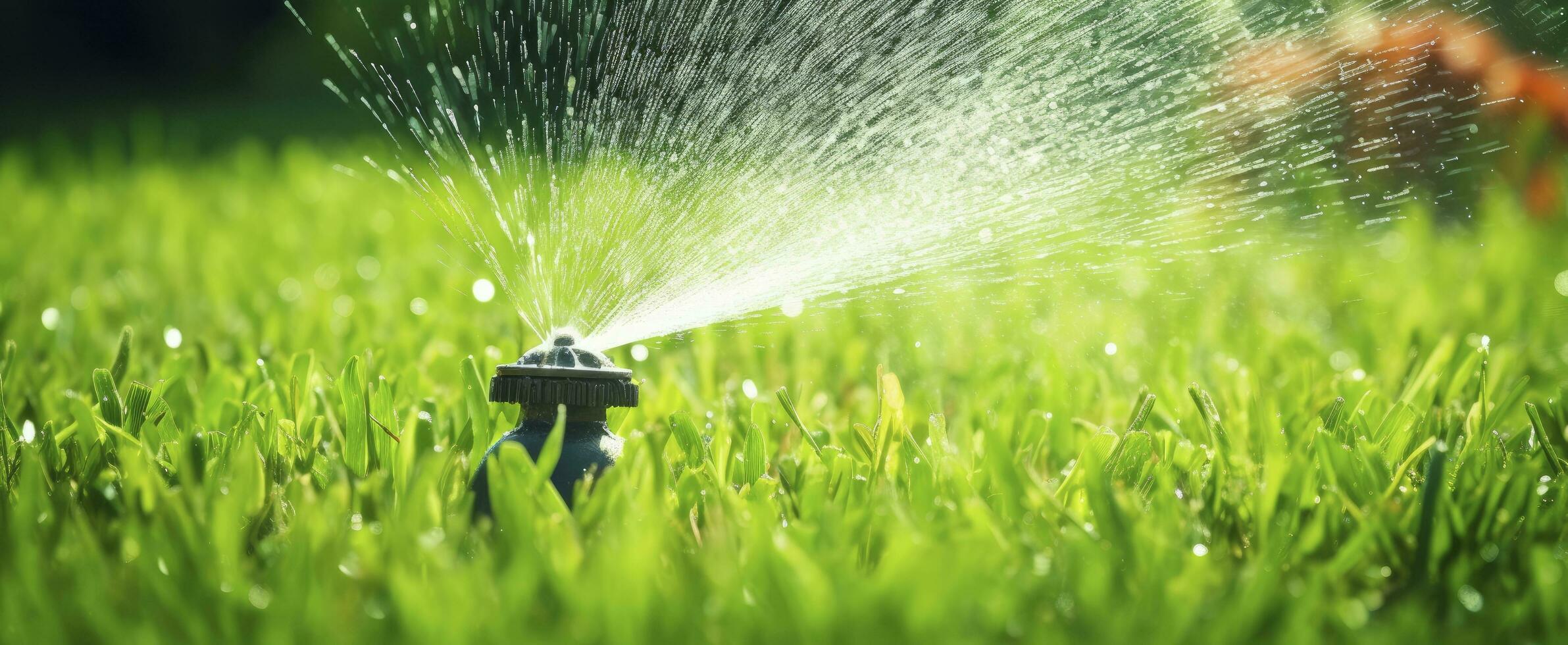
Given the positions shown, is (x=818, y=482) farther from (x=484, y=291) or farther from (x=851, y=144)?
(x=484, y=291)

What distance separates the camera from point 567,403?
127 cm

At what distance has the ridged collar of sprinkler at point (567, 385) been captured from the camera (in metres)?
1.27

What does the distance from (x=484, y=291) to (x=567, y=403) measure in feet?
6.12

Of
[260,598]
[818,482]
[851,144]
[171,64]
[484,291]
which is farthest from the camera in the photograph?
[171,64]

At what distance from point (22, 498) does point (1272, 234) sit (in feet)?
12.3

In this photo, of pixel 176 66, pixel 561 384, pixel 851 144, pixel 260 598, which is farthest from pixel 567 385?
pixel 176 66

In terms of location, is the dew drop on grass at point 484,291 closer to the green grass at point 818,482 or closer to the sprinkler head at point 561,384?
the green grass at point 818,482

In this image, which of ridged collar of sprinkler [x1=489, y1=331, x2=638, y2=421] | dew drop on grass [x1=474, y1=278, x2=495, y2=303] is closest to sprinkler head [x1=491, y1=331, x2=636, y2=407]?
ridged collar of sprinkler [x1=489, y1=331, x2=638, y2=421]

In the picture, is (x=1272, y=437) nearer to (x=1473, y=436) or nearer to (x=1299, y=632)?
(x=1473, y=436)

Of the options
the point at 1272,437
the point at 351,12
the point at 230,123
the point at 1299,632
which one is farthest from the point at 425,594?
the point at 351,12

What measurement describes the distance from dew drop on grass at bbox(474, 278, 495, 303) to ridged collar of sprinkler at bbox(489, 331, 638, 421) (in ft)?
5.57

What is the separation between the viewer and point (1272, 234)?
154 inches

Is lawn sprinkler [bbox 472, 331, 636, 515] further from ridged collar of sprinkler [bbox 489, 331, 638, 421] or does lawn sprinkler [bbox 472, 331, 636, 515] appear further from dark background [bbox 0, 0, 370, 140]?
dark background [bbox 0, 0, 370, 140]

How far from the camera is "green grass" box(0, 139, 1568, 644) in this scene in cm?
90
